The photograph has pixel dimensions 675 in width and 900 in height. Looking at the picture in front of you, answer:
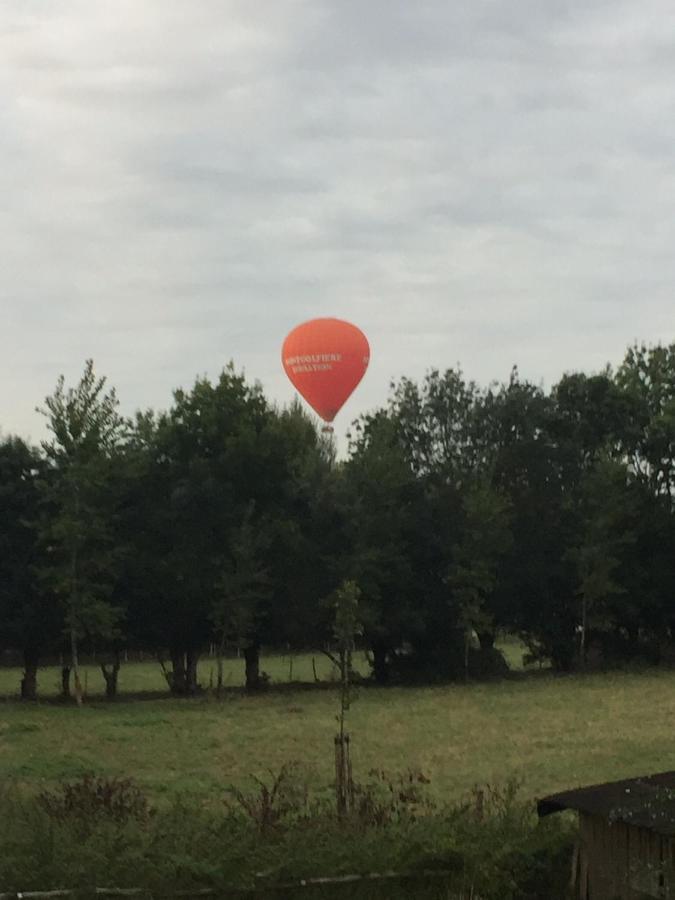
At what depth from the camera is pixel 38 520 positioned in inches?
1571

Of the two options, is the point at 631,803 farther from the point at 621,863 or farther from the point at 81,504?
the point at 81,504

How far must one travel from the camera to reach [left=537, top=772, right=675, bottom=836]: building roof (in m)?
8.53

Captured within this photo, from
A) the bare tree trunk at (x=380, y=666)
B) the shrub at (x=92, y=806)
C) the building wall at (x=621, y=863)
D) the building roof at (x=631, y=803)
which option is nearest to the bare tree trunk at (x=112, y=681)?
the bare tree trunk at (x=380, y=666)

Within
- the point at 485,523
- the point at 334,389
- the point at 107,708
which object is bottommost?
the point at 107,708

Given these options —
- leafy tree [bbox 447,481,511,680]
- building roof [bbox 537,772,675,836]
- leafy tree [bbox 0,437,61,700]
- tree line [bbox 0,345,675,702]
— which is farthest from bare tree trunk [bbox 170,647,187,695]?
building roof [bbox 537,772,675,836]

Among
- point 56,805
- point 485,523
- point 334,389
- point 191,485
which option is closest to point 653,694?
point 485,523

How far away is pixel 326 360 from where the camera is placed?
40969 millimetres

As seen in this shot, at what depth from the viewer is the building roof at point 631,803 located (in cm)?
853

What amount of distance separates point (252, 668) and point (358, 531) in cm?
652

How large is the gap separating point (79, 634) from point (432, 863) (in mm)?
30289

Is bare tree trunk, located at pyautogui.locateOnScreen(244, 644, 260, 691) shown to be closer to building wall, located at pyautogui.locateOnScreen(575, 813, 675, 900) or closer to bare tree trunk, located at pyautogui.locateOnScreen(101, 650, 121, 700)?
bare tree trunk, located at pyautogui.locateOnScreen(101, 650, 121, 700)

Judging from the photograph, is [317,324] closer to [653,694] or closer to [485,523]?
→ [485,523]

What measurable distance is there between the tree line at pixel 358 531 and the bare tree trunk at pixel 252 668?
8cm

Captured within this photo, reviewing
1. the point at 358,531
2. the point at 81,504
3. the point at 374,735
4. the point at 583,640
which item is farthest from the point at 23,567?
the point at 583,640
